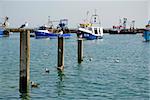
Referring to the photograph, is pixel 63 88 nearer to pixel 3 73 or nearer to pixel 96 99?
pixel 96 99

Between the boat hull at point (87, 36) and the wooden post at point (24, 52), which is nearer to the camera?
the wooden post at point (24, 52)

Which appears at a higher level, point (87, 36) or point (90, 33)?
point (90, 33)

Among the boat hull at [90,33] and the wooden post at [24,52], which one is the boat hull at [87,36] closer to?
the boat hull at [90,33]

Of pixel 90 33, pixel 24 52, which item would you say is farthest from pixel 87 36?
pixel 24 52

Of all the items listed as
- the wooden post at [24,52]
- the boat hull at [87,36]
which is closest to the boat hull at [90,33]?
the boat hull at [87,36]

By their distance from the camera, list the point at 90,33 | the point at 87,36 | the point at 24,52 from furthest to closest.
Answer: the point at 87,36, the point at 90,33, the point at 24,52

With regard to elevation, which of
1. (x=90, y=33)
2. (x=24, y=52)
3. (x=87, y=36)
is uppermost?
(x=90, y=33)

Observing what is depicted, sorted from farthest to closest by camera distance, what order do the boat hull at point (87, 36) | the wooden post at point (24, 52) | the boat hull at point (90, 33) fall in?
the boat hull at point (87, 36) → the boat hull at point (90, 33) → the wooden post at point (24, 52)

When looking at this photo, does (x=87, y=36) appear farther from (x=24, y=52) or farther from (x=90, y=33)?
(x=24, y=52)

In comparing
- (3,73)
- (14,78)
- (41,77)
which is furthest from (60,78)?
(3,73)

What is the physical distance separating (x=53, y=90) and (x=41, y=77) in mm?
5193

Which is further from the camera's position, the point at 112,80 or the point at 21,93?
the point at 112,80

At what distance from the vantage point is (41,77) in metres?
27.9

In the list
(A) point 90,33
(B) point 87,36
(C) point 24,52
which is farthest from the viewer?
(B) point 87,36
